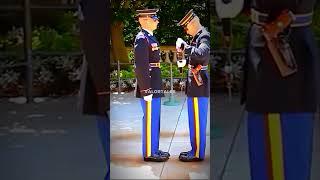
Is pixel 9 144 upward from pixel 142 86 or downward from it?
downward

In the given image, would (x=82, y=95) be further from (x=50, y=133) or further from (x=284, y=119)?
(x=284, y=119)

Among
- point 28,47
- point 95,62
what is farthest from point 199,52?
point 28,47

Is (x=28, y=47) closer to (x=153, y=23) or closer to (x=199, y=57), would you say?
(x=153, y=23)

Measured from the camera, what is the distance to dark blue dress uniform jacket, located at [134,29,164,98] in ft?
8.16

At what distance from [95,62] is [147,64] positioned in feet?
0.83

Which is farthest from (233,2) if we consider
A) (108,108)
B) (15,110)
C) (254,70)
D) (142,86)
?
(15,110)

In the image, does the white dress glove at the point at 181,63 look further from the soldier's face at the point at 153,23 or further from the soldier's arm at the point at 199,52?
the soldier's face at the point at 153,23

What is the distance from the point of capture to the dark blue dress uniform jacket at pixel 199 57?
2456mm

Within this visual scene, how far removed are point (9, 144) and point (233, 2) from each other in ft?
4.34

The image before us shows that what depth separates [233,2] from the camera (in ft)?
7.88

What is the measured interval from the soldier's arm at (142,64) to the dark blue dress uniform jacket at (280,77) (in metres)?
0.47

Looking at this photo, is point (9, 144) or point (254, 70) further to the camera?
point (9, 144)

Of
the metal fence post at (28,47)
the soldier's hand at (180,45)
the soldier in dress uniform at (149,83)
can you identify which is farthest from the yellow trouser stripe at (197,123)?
the metal fence post at (28,47)

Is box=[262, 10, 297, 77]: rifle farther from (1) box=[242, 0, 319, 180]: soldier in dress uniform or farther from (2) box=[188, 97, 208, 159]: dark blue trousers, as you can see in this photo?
(2) box=[188, 97, 208, 159]: dark blue trousers
